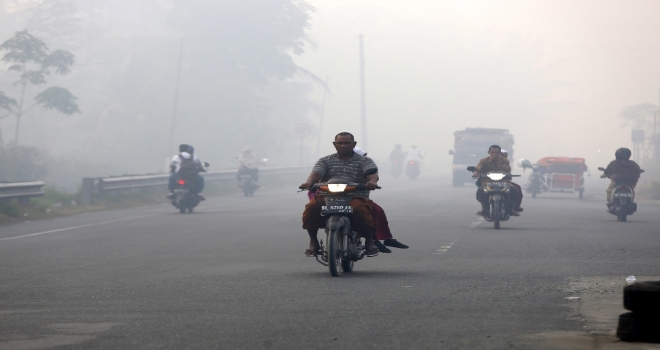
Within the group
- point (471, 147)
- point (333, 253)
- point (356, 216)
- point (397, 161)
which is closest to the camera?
point (333, 253)

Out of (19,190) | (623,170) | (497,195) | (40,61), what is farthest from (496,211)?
(40,61)

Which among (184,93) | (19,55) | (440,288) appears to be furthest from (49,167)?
(440,288)

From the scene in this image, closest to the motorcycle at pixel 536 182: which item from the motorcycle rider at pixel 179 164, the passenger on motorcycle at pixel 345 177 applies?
the motorcycle rider at pixel 179 164

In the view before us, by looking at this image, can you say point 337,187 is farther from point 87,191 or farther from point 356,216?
point 87,191

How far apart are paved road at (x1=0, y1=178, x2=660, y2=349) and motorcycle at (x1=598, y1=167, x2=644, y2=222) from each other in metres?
1.91

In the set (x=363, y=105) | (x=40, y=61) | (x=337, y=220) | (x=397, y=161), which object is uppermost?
(x=40, y=61)

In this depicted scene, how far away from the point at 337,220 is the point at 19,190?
1592 centimetres

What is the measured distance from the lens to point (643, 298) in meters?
6.49

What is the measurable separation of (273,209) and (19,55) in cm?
2238

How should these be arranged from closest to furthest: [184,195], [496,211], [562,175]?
[496,211]
[184,195]
[562,175]

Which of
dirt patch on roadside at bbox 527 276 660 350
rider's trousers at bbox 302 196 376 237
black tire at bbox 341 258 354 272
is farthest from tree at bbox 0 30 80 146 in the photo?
dirt patch on roadside at bbox 527 276 660 350

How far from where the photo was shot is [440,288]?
9.54m

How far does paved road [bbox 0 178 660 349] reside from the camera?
6.89 meters

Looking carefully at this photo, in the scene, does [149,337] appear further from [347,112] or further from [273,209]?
[347,112]
